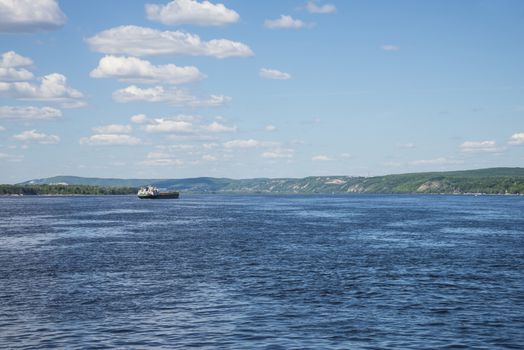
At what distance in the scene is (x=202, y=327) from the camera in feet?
139

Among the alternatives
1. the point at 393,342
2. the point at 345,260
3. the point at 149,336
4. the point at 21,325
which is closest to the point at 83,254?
the point at 345,260

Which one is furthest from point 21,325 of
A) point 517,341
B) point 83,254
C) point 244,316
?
point 83,254

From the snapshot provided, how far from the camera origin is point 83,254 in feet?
281

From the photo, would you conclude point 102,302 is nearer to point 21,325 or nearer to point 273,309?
point 21,325

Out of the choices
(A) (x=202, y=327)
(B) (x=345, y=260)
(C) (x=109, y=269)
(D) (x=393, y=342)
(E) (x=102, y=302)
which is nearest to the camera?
(D) (x=393, y=342)

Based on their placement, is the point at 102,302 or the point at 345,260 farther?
the point at 345,260

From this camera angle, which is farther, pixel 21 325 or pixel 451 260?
pixel 451 260

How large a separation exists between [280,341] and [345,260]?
41.0 meters

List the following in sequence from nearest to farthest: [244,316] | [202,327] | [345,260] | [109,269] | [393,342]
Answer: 1. [393,342]
2. [202,327]
3. [244,316]
4. [109,269]
5. [345,260]

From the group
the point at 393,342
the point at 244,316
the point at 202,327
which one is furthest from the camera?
the point at 244,316

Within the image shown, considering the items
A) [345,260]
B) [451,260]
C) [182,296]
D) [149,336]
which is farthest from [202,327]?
[451,260]

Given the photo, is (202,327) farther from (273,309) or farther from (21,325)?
(21,325)

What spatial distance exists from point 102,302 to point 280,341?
18.2 metres

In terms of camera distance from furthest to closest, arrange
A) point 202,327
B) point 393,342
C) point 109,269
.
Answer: point 109,269, point 202,327, point 393,342
